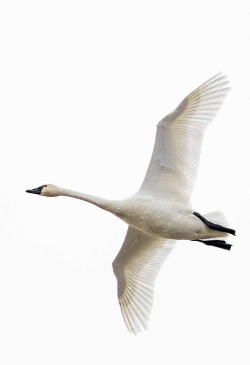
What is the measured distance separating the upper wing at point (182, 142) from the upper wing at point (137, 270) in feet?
4.37

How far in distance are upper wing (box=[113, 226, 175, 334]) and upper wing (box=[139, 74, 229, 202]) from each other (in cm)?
133

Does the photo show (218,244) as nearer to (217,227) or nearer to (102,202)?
(217,227)

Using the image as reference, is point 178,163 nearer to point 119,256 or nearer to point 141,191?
point 141,191

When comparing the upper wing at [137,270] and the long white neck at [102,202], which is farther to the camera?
the upper wing at [137,270]

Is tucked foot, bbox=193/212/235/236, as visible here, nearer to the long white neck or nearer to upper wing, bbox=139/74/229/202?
upper wing, bbox=139/74/229/202

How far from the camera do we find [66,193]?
1664 centimetres

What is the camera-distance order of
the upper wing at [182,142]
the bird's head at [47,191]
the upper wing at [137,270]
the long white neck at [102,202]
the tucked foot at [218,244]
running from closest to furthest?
the upper wing at [182,142]
the long white neck at [102,202]
the tucked foot at [218,244]
the bird's head at [47,191]
the upper wing at [137,270]

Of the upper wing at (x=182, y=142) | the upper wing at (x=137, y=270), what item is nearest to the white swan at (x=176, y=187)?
the upper wing at (x=182, y=142)

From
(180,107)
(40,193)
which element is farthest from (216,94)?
(40,193)

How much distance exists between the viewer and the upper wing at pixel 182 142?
1597cm

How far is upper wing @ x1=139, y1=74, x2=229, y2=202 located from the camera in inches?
629

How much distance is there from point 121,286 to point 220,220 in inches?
97.7

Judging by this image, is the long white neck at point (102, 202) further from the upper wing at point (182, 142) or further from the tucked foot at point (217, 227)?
the tucked foot at point (217, 227)

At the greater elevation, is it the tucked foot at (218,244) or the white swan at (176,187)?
the white swan at (176,187)
